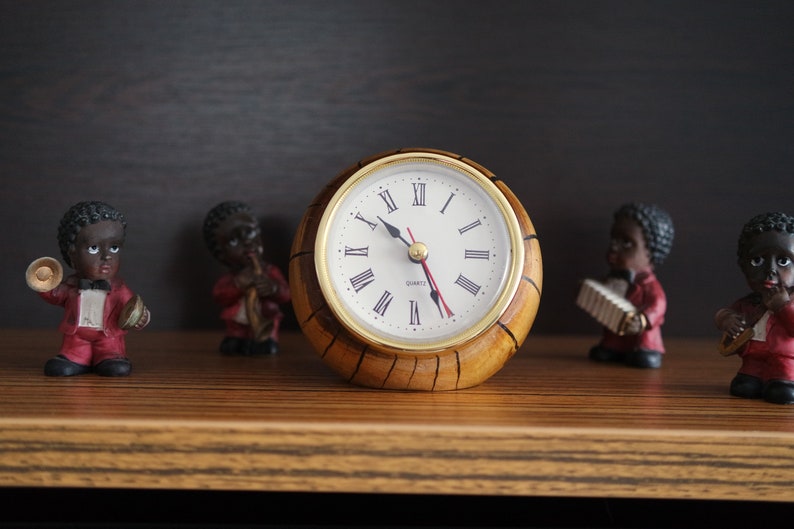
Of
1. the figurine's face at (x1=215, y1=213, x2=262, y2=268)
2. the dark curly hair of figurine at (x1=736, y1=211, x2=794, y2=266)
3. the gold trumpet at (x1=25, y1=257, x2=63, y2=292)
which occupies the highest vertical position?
the dark curly hair of figurine at (x1=736, y1=211, x2=794, y2=266)

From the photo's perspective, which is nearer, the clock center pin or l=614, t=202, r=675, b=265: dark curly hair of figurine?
the clock center pin

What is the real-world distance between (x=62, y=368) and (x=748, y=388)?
2.78ft

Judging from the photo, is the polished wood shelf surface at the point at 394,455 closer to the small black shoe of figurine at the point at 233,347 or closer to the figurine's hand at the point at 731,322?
the figurine's hand at the point at 731,322

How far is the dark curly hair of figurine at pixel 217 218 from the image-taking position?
46.6 inches

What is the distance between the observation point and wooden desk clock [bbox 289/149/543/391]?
88 cm

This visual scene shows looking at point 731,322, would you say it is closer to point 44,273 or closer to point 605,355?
point 605,355

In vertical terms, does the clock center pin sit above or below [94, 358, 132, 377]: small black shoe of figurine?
above

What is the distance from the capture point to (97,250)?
3.13 feet

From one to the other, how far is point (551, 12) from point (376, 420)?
0.90 meters

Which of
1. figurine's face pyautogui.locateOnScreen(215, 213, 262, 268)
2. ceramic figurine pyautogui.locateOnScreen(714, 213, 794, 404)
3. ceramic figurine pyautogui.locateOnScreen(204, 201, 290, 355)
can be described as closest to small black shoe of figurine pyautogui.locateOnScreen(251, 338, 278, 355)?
ceramic figurine pyautogui.locateOnScreen(204, 201, 290, 355)

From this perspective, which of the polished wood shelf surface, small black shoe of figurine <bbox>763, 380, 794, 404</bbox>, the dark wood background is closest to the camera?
the polished wood shelf surface

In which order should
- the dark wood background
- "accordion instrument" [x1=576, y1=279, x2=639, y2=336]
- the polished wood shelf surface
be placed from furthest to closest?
the dark wood background, "accordion instrument" [x1=576, y1=279, x2=639, y2=336], the polished wood shelf surface

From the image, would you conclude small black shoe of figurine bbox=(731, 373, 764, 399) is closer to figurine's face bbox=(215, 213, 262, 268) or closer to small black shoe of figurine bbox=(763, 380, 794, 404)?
small black shoe of figurine bbox=(763, 380, 794, 404)

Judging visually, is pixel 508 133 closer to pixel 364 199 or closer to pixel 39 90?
pixel 364 199
